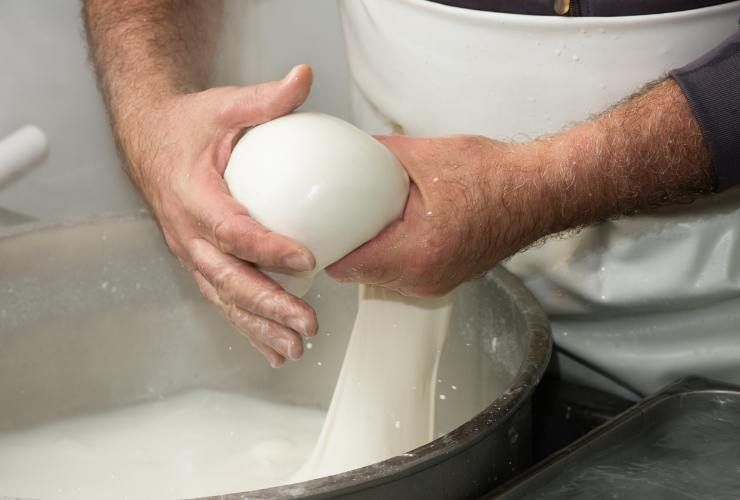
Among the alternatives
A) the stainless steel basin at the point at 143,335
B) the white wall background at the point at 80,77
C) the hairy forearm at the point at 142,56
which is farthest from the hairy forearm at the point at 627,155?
the white wall background at the point at 80,77

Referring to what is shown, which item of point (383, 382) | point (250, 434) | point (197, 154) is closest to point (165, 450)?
point (250, 434)

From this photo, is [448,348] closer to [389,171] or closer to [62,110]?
[389,171]

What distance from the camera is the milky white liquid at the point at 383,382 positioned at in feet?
3.18

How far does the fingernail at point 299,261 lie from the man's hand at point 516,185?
0.07m

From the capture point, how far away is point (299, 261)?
75 centimetres

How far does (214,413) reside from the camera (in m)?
1.25

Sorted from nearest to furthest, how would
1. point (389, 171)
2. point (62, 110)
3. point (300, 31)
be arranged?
point (389, 171) → point (62, 110) → point (300, 31)

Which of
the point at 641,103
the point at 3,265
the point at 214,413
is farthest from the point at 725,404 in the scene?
the point at 3,265

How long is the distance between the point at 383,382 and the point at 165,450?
326 millimetres

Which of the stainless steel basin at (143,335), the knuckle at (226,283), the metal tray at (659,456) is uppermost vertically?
the knuckle at (226,283)

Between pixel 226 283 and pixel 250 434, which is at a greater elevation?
pixel 226 283

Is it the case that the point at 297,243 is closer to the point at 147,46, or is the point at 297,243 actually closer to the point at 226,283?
the point at 226,283

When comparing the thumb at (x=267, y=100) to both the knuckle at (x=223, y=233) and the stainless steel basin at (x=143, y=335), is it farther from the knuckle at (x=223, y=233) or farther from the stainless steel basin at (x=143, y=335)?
the stainless steel basin at (x=143, y=335)

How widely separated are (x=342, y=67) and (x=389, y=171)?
89cm
